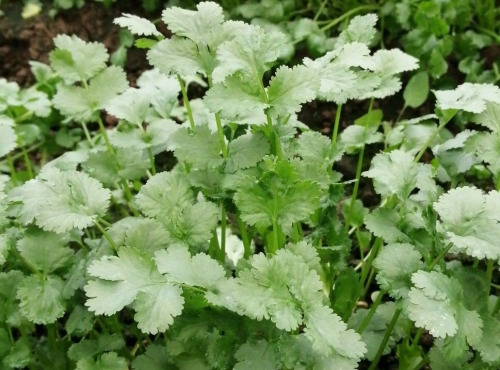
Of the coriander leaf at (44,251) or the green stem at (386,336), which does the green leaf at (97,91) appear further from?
the green stem at (386,336)

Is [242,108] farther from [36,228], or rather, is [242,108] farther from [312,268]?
[36,228]

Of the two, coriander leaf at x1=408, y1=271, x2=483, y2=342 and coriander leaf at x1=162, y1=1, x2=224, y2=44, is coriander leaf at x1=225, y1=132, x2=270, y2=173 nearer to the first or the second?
coriander leaf at x1=162, y1=1, x2=224, y2=44

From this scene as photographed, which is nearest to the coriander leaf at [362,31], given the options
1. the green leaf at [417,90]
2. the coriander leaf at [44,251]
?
the green leaf at [417,90]

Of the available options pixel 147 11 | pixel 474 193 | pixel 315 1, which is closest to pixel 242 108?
pixel 474 193

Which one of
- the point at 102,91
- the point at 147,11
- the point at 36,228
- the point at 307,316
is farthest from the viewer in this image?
the point at 147,11

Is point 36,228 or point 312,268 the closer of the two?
point 312,268

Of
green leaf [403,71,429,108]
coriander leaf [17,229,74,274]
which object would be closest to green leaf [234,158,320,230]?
coriander leaf [17,229,74,274]
